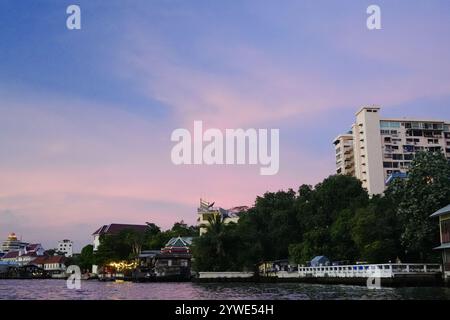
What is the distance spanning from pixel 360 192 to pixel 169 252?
3245 cm

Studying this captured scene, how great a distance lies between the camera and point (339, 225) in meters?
50.0

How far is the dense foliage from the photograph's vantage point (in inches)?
1489

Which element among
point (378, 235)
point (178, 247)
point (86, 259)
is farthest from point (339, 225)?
point (86, 259)

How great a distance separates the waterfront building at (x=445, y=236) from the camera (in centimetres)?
3338

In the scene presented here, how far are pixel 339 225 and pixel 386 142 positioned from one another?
154ft

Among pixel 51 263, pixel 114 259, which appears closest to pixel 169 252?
pixel 114 259

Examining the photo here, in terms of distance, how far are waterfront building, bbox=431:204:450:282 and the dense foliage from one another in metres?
2.06

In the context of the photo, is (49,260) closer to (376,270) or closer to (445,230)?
(376,270)

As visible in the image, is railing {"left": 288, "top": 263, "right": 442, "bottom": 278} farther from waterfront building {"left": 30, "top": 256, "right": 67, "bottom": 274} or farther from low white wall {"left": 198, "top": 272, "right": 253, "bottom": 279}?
waterfront building {"left": 30, "top": 256, "right": 67, "bottom": 274}

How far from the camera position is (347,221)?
49.8 metres

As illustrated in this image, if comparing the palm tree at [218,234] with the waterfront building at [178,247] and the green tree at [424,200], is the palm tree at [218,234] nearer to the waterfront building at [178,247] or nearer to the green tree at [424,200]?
the waterfront building at [178,247]

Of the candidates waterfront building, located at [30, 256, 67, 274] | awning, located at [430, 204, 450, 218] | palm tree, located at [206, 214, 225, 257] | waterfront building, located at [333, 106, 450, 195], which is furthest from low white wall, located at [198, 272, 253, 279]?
waterfront building, located at [30, 256, 67, 274]
